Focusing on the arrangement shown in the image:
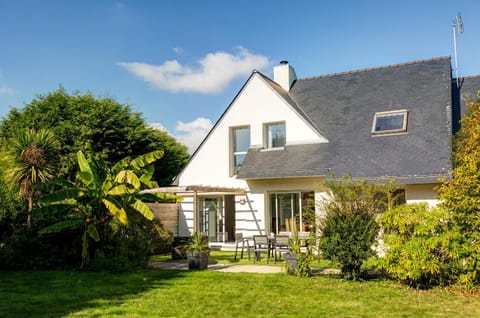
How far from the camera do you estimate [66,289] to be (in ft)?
33.4

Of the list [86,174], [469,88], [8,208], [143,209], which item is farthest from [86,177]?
[469,88]

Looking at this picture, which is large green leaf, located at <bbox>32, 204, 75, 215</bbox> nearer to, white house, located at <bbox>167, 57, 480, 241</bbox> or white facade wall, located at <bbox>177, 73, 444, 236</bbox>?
white house, located at <bbox>167, 57, 480, 241</bbox>

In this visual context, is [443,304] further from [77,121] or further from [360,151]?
[77,121]

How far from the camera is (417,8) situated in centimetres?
1540

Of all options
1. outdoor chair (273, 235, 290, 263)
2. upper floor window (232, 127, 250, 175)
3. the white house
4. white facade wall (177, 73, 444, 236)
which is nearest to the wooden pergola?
the white house

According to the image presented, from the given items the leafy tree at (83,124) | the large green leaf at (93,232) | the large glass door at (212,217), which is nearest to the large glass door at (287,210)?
the large glass door at (212,217)

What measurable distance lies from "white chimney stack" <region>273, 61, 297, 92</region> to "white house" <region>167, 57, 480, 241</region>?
0.05 m

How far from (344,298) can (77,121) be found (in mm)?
22400

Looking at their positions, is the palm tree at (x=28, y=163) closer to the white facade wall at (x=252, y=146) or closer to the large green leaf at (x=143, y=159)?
the large green leaf at (x=143, y=159)

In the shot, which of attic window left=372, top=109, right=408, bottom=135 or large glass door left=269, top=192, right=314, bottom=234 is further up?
attic window left=372, top=109, right=408, bottom=135

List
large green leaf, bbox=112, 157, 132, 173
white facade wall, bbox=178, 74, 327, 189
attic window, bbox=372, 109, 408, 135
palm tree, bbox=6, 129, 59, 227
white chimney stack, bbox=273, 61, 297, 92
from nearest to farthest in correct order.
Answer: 1. large green leaf, bbox=112, 157, 132, 173
2. palm tree, bbox=6, 129, 59, 227
3. attic window, bbox=372, 109, 408, 135
4. white facade wall, bbox=178, 74, 327, 189
5. white chimney stack, bbox=273, 61, 297, 92

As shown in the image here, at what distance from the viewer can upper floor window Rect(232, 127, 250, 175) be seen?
Answer: 69.1ft

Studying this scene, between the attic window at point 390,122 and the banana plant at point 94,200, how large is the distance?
9.87 metres

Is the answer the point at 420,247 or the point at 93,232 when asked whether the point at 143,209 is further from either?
the point at 420,247
